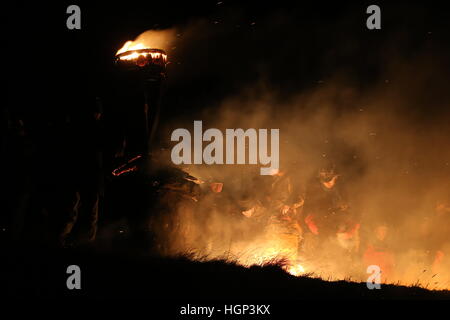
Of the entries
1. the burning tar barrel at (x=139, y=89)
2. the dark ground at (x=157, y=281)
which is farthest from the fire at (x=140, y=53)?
the dark ground at (x=157, y=281)

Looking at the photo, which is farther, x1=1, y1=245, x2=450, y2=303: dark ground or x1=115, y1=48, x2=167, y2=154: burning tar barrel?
x1=115, y1=48, x2=167, y2=154: burning tar barrel

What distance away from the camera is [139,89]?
31.7ft

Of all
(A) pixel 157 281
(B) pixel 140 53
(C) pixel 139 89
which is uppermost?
(B) pixel 140 53

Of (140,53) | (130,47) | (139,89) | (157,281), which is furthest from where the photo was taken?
(130,47)

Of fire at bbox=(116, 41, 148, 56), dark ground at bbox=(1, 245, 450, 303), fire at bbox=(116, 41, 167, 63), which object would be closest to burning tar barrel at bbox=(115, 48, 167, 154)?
fire at bbox=(116, 41, 167, 63)

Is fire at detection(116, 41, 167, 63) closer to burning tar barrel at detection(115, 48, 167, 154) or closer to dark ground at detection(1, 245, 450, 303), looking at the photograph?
burning tar barrel at detection(115, 48, 167, 154)

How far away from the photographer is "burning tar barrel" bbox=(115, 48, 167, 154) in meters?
9.52

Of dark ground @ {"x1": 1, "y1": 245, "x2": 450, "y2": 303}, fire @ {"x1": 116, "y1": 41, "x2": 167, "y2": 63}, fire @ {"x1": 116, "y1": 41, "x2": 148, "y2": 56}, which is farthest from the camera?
fire @ {"x1": 116, "y1": 41, "x2": 148, "y2": 56}

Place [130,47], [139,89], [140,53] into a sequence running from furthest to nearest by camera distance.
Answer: [130,47] → [139,89] → [140,53]

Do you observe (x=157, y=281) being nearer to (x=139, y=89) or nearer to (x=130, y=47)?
(x=139, y=89)

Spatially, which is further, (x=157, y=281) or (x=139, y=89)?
(x=139, y=89)

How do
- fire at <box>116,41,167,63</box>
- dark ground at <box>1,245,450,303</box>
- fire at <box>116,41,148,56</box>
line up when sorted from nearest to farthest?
1. dark ground at <box>1,245,450,303</box>
2. fire at <box>116,41,167,63</box>
3. fire at <box>116,41,148,56</box>

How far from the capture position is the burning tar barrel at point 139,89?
9523 mm

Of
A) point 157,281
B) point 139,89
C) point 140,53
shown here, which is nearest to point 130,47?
point 140,53
